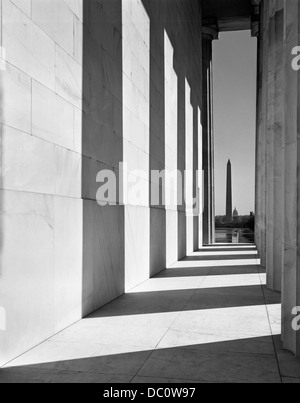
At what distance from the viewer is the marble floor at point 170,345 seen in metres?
6.13

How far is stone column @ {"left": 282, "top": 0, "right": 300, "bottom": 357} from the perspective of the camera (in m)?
7.07

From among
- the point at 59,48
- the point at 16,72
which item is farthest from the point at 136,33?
the point at 16,72

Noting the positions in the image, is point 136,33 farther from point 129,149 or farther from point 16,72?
point 16,72

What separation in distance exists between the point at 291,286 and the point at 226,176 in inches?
4521

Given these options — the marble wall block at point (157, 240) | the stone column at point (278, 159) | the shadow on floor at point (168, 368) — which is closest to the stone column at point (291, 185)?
the shadow on floor at point (168, 368)

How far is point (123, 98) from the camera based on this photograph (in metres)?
13.1

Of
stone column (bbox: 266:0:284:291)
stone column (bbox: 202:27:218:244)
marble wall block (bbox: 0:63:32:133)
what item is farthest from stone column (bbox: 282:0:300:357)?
stone column (bbox: 202:27:218:244)

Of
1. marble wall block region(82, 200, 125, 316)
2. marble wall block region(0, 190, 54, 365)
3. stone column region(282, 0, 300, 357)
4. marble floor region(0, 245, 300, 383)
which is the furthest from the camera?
marble wall block region(82, 200, 125, 316)

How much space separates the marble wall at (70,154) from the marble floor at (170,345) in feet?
1.92

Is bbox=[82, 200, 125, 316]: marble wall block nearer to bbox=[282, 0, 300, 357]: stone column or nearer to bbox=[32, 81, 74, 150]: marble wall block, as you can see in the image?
bbox=[32, 81, 74, 150]: marble wall block

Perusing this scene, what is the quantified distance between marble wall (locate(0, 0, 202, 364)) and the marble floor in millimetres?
584

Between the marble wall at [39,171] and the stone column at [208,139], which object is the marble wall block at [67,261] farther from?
the stone column at [208,139]

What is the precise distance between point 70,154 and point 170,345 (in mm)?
4521

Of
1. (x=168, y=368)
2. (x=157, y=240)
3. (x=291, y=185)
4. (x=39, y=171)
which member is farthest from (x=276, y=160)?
(x=168, y=368)
